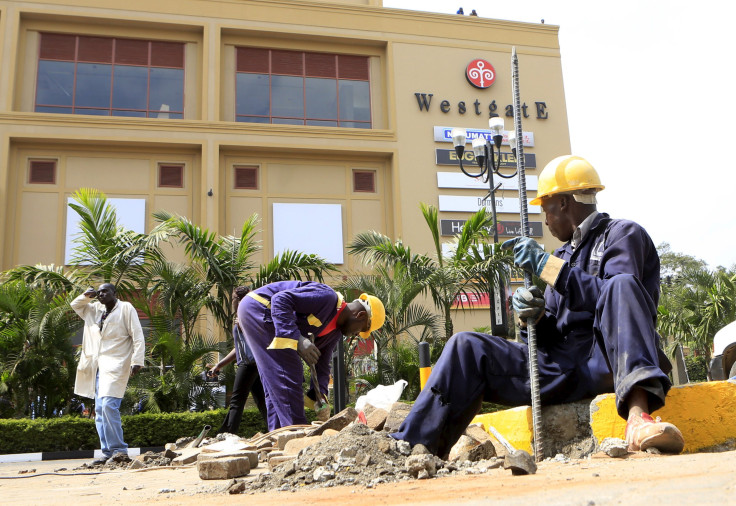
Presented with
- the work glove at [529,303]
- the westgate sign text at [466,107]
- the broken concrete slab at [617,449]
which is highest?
the westgate sign text at [466,107]

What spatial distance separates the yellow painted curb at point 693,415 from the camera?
300 cm

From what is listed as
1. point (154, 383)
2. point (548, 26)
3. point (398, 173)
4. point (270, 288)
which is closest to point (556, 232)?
point (270, 288)

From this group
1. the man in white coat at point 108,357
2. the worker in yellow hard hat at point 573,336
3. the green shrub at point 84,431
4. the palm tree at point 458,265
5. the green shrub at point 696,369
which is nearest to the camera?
the worker in yellow hard hat at point 573,336

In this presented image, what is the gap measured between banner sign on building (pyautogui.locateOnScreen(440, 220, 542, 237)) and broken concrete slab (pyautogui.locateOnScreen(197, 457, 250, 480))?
17.3 m

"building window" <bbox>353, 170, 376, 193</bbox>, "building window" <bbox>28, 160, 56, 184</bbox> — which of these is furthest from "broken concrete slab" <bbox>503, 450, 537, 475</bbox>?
"building window" <bbox>28, 160, 56, 184</bbox>

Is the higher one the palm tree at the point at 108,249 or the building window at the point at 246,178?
the building window at the point at 246,178

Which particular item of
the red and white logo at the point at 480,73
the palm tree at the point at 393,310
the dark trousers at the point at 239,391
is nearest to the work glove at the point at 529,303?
the dark trousers at the point at 239,391

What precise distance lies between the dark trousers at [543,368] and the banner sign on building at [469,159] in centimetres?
1841

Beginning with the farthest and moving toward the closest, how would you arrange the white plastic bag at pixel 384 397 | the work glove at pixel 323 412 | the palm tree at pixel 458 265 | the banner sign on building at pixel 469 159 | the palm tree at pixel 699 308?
the banner sign on building at pixel 469 159 → the palm tree at pixel 699 308 → the palm tree at pixel 458 265 → the white plastic bag at pixel 384 397 → the work glove at pixel 323 412

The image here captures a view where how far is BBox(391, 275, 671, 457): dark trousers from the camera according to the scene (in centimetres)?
271

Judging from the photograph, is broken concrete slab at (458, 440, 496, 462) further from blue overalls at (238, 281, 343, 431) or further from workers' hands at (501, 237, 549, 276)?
blue overalls at (238, 281, 343, 431)

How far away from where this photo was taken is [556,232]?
3.48m

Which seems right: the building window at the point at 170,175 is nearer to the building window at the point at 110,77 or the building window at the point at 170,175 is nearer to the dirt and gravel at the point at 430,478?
the building window at the point at 110,77

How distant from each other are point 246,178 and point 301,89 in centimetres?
344
